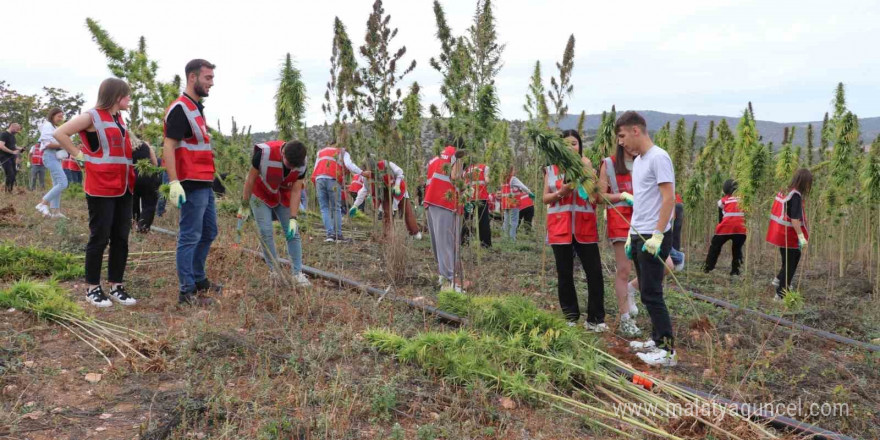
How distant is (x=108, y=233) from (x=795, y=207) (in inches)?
308

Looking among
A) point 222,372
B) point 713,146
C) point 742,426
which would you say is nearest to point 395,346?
point 222,372

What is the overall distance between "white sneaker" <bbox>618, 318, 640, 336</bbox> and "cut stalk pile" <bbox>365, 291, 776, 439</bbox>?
811mm

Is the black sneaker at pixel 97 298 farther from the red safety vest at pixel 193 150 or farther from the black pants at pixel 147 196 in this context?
the black pants at pixel 147 196

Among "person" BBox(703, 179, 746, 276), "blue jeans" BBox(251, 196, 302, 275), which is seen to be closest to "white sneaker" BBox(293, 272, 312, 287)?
"blue jeans" BBox(251, 196, 302, 275)

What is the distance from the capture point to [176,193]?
4.93 meters

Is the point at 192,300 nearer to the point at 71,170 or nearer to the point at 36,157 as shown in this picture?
the point at 71,170

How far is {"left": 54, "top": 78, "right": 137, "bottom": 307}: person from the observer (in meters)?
4.95

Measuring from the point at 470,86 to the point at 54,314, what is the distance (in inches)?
159

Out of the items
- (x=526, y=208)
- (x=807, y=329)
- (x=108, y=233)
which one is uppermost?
(x=108, y=233)

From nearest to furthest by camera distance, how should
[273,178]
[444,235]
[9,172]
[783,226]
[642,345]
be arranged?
1. [642,345]
2. [273,178]
3. [444,235]
4. [783,226]
5. [9,172]

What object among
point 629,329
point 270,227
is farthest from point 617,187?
point 270,227

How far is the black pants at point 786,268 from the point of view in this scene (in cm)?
753

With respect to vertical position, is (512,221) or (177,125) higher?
(177,125)

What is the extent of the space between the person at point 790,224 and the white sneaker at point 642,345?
3.56 metres
